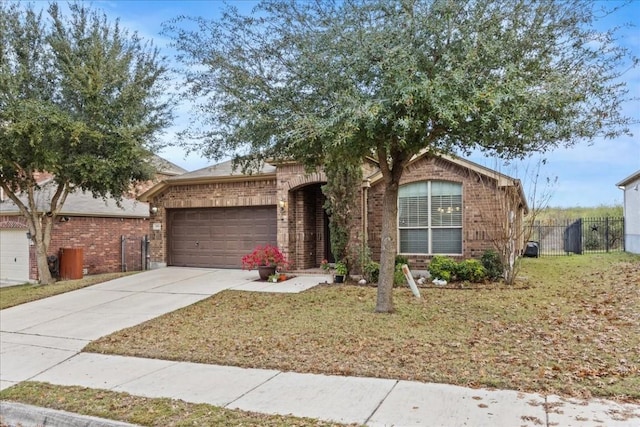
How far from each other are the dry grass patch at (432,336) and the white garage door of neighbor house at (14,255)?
10.7m

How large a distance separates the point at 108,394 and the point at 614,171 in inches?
834

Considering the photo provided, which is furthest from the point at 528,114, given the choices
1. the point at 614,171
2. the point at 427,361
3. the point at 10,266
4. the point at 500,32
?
the point at 10,266

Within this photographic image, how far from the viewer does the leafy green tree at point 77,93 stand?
12.6 metres

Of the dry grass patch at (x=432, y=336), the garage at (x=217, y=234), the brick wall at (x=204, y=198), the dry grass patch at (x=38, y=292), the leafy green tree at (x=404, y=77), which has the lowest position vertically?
the dry grass patch at (x=38, y=292)

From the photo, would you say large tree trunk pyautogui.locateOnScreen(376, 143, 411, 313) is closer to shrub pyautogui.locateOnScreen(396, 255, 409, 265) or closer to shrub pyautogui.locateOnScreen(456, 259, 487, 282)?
shrub pyautogui.locateOnScreen(396, 255, 409, 265)

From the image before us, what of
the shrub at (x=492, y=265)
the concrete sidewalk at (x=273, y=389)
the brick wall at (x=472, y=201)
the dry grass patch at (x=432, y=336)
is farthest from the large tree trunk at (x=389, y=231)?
the brick wall at (x=472, y=201)

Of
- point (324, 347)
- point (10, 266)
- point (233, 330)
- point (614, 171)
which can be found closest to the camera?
point (324, 347)

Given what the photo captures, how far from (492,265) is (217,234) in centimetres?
894

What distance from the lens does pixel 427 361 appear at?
5852 millimetres

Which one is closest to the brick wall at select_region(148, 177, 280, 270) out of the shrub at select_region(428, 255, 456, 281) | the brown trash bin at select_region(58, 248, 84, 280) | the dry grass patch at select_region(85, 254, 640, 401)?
the brown trash bin at select_region(58, 248, 84, 280)

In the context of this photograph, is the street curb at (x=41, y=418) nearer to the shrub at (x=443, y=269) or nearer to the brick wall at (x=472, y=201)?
the shrub at (x=443, y=269)

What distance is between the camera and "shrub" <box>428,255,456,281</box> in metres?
12.2

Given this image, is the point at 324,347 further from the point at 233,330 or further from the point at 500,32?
the point at 500,32

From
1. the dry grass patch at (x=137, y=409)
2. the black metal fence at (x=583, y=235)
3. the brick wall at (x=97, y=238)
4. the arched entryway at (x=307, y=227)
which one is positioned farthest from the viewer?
the black metal fence at (x=583, y=235)
